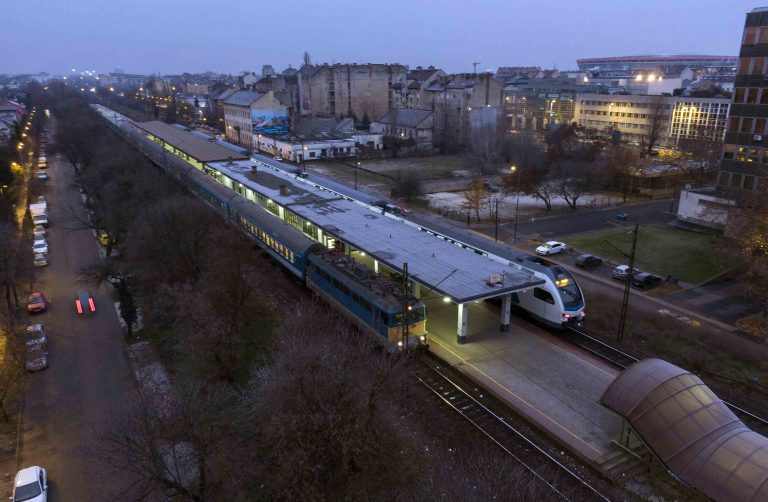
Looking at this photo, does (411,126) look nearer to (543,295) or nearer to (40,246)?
(40,246)

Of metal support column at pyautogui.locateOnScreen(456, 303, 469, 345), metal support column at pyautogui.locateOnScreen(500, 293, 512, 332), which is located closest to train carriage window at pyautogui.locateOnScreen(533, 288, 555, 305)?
metal support column at pyautogui.locateOnScreen(500, 293, 512, 332)

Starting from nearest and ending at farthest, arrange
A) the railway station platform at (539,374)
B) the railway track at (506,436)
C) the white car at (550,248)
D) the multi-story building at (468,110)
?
the railway track at (506,436), the railway station platform at (539,374), the white car at (550,248), the multi-story building at (468,110)

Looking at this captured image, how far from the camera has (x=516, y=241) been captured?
39.0m

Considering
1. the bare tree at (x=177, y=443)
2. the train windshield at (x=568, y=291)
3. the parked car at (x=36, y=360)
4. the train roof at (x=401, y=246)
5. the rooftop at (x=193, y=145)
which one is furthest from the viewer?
the rooftop at (x=193, y=145)

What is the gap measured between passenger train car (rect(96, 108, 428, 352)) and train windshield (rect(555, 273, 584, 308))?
6662mm

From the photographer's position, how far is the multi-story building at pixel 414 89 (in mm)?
101875

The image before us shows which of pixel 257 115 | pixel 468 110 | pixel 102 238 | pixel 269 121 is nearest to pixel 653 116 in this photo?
pixel 468 110

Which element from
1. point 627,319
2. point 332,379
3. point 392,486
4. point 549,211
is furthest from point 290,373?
point 549,211

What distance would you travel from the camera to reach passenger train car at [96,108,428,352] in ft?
67.2

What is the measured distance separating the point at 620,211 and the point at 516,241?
15927mm

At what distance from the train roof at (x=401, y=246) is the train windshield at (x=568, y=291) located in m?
1.39

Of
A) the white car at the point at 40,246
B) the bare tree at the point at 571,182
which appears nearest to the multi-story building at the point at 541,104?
the bare tree at the point at 571,182

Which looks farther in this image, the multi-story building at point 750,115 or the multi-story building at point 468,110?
the multi-story building at point 468,110

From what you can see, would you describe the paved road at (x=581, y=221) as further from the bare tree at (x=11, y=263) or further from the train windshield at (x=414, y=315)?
the bare tree at (x=11, y=263)
